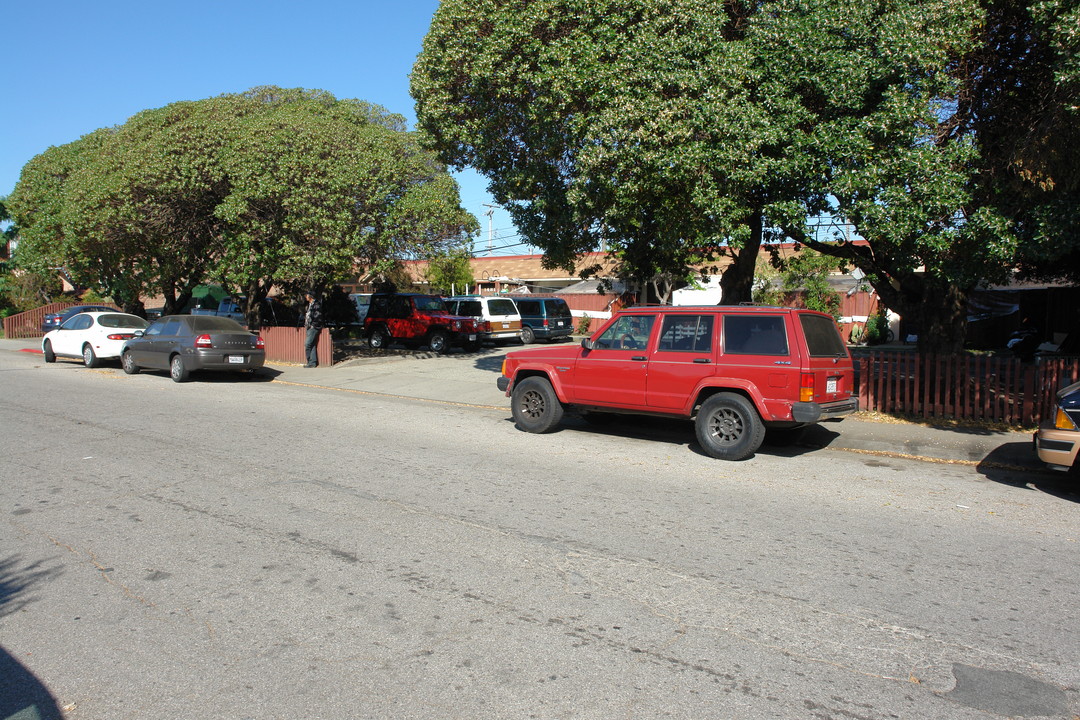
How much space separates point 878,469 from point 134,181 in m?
18.8

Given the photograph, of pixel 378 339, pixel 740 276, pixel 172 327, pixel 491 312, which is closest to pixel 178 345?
pixel 172 327

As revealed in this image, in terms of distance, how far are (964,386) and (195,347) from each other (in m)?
14.1

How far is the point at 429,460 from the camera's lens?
28.6 feet

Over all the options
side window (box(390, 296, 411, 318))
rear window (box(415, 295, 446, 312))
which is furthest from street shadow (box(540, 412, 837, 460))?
side window (box(390, 296, 411, 318))

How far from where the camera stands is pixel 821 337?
8852mm

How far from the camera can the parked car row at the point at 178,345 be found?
52.5 ft

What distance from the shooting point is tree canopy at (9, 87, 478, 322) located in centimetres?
1817

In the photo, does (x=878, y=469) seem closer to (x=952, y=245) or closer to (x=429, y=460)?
(x=952, y=245)

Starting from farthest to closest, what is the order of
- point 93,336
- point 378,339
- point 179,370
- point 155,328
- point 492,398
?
1. point 378,339
2. point 93,336
3. point 155,328
4. point 179,370
5. point 492,398

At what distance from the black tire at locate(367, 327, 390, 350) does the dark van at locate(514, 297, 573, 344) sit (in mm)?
4489

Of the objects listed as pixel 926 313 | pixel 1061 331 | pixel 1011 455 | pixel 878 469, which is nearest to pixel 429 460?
pixel 878 469

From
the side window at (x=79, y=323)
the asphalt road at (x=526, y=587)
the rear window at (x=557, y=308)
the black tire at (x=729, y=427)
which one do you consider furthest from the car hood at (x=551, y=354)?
the rear window at (x=557, y=308)

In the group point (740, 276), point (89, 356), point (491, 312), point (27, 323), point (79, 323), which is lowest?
point (89, 356)

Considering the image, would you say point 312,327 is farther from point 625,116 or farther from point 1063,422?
point 1063,422
